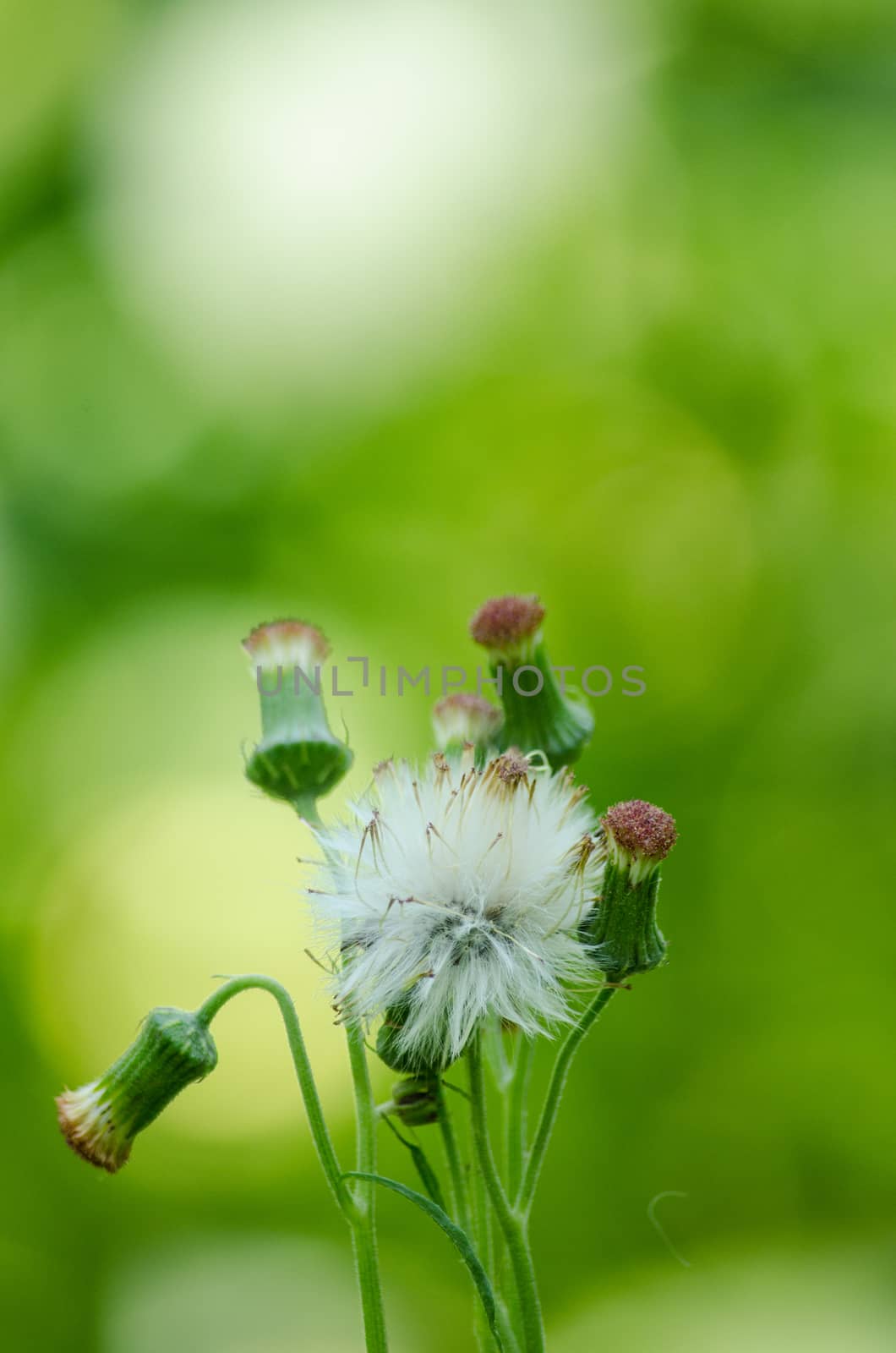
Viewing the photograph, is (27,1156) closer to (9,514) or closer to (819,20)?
(9,514)

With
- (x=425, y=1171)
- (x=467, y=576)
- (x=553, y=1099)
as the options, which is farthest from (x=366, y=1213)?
(x=467, y=576)

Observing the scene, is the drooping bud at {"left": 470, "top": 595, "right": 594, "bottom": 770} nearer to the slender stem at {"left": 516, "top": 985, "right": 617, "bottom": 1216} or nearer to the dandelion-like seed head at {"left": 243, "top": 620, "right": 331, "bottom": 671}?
the dandelion-like seed head at {"left": 243, "top": 620, "right": 331, "bottom": 671}

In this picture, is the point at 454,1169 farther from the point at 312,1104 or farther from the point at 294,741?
the point at 294,741

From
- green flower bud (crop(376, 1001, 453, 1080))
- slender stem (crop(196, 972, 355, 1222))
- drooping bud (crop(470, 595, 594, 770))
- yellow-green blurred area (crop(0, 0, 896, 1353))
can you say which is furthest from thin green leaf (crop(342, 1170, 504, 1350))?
yellow-green blurred area (crop(0, 0, 896, 1353))

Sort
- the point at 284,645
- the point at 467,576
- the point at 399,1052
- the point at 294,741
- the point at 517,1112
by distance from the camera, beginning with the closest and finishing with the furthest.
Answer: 1. the point at 399,1052
2. the point at 517,1112
3. the point at 294,741
4. the point at 284,645
5. the point at 467,576

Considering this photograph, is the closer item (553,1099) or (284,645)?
(553,1099)

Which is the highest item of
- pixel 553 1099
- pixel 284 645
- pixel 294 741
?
pixel 284 645
